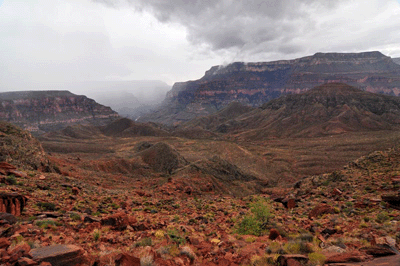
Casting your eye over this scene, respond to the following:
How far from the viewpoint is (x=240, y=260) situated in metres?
7.77

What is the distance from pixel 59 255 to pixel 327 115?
16073cm

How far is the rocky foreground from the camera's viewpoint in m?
6.61

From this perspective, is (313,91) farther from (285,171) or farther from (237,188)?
(237,188)

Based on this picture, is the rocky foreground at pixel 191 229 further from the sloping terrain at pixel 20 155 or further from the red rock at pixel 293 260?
the sloping terrain at pixel 20 155

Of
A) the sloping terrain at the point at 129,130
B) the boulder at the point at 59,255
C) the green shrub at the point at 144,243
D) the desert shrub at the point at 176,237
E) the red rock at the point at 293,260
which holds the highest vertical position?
the boulder at the point at 59,255

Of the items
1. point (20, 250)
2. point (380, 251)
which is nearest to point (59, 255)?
point (20, 250)

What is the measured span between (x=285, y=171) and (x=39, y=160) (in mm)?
62556

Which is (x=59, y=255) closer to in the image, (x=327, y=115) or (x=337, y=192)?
(x=337, y=192)

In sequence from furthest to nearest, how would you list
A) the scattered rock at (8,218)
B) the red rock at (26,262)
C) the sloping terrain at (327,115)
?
1. the sloping terrain at (327,115)
2. the scattered rock at (8,218)
3. the red rock at (26,262)

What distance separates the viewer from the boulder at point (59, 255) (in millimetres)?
5926

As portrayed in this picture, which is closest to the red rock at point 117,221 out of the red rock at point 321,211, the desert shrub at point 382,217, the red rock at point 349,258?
the red rock at point 349,258

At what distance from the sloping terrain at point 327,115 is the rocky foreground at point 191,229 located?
120 metres

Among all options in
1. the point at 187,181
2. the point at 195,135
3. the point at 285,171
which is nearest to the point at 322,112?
the point at 195,135

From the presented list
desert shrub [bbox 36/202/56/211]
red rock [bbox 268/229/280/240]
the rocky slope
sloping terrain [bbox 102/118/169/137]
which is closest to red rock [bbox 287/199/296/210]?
red rock [bbox 268/229/280/240]
